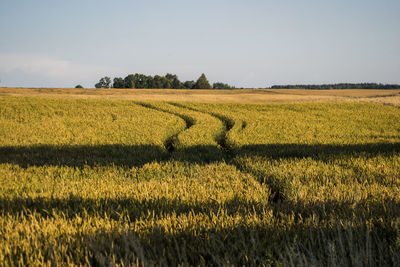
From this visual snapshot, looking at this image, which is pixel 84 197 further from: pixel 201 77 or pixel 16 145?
pixel 201 77

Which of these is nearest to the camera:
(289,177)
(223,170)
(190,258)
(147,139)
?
(190,258)

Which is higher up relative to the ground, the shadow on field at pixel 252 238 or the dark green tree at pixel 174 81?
the dark green tree at pixel 174 81

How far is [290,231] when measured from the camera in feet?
9.41

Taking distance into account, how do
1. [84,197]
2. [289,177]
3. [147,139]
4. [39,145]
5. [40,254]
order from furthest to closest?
[147,139], [39,145], [289,177], [84,197], [40,254]

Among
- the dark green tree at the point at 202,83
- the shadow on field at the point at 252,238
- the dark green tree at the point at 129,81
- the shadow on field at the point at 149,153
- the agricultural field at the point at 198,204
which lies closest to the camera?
the shadow on field at the point at 252,238

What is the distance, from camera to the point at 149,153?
8.84 metres

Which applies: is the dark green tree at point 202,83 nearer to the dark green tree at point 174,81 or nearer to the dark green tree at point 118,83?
the dark green tree at point 174,81

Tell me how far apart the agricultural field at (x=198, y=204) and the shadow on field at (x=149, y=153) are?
6 centimetres

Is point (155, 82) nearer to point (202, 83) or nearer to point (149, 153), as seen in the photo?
point (202, 83)

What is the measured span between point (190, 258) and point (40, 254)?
1.42 metres

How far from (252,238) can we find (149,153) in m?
6.83

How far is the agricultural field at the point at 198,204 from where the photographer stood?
8.02 ft

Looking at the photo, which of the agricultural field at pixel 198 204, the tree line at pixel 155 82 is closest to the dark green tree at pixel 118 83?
the tree line at pixel 155 82

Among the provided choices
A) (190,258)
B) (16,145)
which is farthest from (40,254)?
(16,145)
